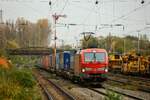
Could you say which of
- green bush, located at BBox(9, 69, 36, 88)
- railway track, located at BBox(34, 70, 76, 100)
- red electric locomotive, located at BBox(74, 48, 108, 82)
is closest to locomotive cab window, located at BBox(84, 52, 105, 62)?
red electric locomotive, located at BBox(74, 48, 108, 82)

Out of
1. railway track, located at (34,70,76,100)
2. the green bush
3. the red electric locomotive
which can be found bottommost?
railway track, located at (34,70,76,100)

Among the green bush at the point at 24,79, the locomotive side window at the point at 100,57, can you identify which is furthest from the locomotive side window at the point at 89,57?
the green bush at the point at 24,79

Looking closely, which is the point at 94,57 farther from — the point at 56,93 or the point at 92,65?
the point at 56,93

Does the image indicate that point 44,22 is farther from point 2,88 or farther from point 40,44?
point 2,88

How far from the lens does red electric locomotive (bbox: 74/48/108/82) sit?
28.4 metres

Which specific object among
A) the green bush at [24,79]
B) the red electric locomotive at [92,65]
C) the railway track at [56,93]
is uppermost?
the red electric locomotive at [92,65]

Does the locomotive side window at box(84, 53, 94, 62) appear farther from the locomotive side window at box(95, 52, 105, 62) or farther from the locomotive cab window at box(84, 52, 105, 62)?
the locomotive side window at box(95, 52, 105, 62)

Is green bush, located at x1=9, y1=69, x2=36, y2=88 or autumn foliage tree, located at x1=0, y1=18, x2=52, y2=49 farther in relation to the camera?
autumn foliage tree, located at x1=0, y1=18, x2=52, y2=49

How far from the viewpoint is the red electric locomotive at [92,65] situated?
93.2 feet

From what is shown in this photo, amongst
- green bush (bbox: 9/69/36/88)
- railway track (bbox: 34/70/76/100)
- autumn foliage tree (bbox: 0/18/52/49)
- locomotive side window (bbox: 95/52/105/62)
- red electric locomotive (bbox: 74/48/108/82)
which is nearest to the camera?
railway track (bbox: 34/70/76/100)

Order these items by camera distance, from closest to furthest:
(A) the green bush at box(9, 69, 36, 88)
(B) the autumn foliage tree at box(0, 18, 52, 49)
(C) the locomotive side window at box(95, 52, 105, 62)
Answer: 1. (A) the green bush at box(9, 69, 36, 88)
2. (C) the locomotive side window at box(95, 52, 105, 62)
3. (B) the autumn foliage tree at box(0, 18, 52, 49)

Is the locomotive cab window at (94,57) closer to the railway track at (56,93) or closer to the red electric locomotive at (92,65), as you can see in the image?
the red electric locomotive at (92,65)

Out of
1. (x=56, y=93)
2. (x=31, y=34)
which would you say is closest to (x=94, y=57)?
(x=56, y=93)

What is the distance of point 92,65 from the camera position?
28719 millimetres
